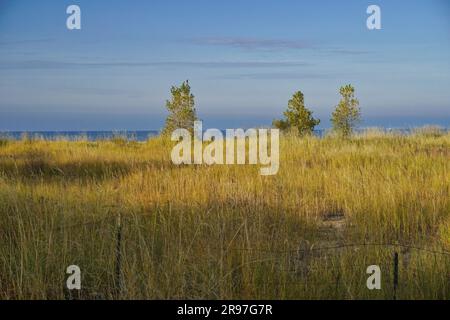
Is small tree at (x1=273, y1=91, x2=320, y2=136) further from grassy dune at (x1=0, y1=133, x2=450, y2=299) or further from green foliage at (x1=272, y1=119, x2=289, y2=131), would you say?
grassy dune at (x1=0, y1=133, x2=450, y2=299)

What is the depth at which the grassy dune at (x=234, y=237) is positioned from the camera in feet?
13.8

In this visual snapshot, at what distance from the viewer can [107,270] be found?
445cm

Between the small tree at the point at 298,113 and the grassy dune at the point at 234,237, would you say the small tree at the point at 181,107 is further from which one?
the grassy dune at the point at 234,237

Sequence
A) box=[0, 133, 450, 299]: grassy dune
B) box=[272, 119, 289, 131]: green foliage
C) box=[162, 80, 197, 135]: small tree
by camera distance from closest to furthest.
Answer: box=[0, 133, 450, 299]: grassy dune < box=[162, 80, 197, 135]: small tree < box=[272, 119, 289, 131]: green foliage

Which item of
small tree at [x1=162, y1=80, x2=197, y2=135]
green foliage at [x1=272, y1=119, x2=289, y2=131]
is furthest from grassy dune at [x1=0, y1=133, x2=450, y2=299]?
green foliage at [x1=272, y1=119, x2=289, y2=131]

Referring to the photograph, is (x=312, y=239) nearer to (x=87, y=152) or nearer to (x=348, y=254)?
(x=348, y=254)

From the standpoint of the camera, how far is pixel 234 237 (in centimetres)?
461

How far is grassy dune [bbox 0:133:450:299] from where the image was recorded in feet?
13.8

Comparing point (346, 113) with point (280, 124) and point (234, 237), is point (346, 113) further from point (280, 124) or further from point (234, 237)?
point (234, 237)

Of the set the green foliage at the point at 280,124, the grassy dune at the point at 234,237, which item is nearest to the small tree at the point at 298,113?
the green foliage at the point at 280,124

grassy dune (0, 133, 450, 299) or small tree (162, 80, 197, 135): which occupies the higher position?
small tree (162, 80, 197, 135)

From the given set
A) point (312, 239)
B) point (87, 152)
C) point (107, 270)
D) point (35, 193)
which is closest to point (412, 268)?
point (312, 239)

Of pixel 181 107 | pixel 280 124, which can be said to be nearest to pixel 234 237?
pixel 181 107
